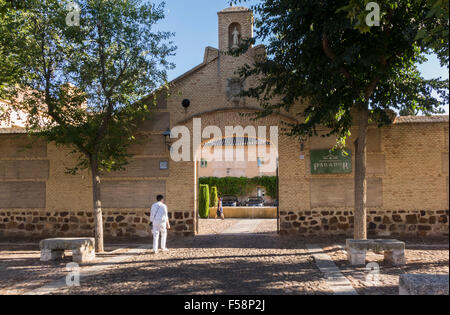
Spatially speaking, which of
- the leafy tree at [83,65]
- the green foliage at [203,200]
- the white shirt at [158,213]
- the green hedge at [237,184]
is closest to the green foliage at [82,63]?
the leafy tree at [83,65]

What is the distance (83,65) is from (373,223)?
387 inches

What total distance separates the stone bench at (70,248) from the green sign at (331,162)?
734cm

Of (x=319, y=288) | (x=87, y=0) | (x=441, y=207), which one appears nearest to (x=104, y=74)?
(x=87, y=0)

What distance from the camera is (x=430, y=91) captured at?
9148mm

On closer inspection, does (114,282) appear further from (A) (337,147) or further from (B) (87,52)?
(A) (337,147)

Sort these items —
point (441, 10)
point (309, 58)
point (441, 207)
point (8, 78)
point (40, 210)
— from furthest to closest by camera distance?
point (40, 210)
point (441, 207)
point (8, 78)
point (309, 58)
point (441, 10)

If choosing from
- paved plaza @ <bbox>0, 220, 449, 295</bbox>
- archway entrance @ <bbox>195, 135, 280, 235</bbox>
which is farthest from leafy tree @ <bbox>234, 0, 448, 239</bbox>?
archway entrance @ <bbox>195, 135, 280, 235</bbox>

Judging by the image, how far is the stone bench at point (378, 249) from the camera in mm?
7824

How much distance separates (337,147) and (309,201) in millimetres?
2005

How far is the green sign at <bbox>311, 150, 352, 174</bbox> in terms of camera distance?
12539mm

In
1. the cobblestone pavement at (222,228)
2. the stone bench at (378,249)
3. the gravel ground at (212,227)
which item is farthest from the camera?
the gravel ground at (212,227)

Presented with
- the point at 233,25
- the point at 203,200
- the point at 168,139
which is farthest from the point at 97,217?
the point at 203,200

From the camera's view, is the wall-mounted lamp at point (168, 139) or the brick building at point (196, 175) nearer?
the brick building at point (196, 175)

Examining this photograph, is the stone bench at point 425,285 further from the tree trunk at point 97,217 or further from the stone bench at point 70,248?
the tree trunk at point 97,217
